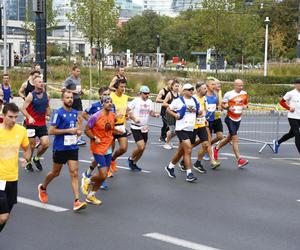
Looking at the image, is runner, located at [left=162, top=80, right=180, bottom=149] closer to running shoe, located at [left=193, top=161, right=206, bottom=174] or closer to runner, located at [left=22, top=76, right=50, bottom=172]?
running shoe, located at [left=193, top=161, right=206, bottom=174]

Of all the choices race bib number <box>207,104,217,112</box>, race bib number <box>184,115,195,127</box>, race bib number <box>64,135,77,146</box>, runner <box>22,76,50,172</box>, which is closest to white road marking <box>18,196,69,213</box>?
race bib number <box>64,135,77,146</box>

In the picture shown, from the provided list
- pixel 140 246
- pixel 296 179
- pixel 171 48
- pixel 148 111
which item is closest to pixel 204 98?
pixel 148 111

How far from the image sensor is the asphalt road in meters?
7.28

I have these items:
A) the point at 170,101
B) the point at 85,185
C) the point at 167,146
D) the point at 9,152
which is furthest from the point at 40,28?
the point at 9,152

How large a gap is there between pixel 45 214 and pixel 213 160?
462cm

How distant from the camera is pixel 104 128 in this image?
913 centimetres

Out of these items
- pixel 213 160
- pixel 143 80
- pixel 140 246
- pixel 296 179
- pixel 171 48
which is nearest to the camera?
pixel 140 246

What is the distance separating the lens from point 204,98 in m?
12.0

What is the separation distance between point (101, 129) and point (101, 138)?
13cm

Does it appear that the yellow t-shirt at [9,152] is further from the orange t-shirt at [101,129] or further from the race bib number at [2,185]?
the orange t-shirt at [101,129]

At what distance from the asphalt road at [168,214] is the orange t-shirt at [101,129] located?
32.6 inches

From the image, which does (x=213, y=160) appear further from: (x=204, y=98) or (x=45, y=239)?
(x=45, y=239)

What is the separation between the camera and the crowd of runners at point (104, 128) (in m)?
7.03

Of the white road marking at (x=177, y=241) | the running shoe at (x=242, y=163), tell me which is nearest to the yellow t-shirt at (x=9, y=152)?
the white road marking at (x=177, y=241)
